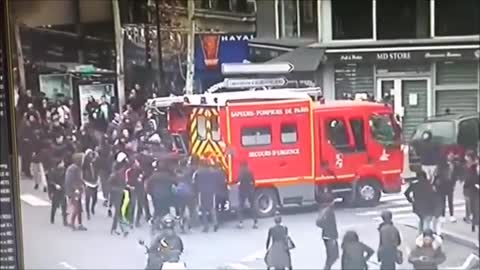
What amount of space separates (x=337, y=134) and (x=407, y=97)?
14 cm

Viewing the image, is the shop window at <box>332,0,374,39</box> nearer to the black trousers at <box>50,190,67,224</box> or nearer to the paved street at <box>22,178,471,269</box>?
the paved street at <box>22,178,471,269</box>

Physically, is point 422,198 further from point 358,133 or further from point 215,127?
point 215,127

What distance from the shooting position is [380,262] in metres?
1.53

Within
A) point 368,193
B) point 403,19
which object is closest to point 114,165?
point 368,193

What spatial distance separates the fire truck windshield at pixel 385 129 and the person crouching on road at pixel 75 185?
0.54 meters

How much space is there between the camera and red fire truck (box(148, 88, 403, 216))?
151 centimetres

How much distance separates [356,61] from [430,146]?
0.20m

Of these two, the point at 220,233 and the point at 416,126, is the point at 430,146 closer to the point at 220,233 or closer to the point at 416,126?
the point at 416,126

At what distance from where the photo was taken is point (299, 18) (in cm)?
152

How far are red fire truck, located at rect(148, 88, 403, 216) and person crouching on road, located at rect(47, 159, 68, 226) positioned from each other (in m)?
0.23

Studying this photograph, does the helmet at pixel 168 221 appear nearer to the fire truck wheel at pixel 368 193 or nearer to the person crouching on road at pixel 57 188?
the person crouching on road at pixel 57 188

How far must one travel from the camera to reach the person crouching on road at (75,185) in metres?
1.56

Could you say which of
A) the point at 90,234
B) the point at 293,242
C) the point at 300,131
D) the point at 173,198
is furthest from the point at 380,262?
the point at 90,234

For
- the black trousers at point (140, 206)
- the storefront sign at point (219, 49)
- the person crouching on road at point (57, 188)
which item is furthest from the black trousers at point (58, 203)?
the storefront sign at point (219, 49)
